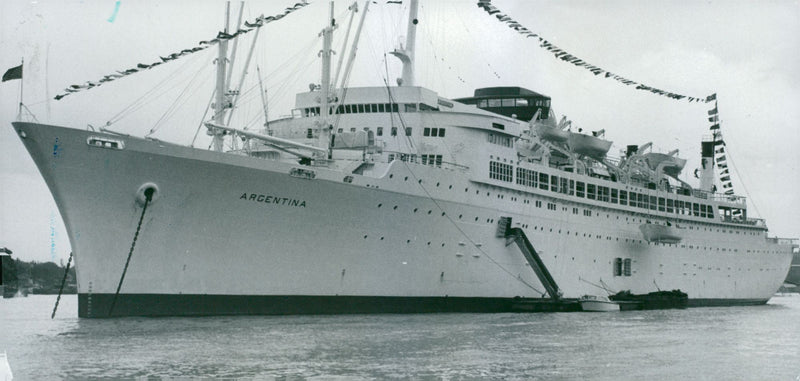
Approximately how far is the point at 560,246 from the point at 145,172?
20100 mm

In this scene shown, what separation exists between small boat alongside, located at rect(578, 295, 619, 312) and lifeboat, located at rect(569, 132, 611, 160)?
23.4ft

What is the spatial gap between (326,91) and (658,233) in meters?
20.9

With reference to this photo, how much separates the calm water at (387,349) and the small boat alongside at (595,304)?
847 cm

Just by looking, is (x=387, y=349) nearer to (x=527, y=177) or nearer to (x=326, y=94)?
(x=326, y=94)

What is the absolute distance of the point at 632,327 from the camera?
28.8m

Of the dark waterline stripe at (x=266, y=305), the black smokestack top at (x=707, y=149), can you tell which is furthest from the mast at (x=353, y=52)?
the black smokestack top at (x=707, y=149)

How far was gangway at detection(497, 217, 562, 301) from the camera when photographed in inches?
1359

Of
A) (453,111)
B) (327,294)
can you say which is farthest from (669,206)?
(327,294)

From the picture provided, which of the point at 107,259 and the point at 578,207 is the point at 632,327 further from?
the point at 107,259

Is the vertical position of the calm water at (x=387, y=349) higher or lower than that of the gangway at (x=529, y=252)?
lower

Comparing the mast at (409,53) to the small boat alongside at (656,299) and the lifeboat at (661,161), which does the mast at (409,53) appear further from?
the lifeboat at (661,161)

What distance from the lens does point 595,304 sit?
124 ft

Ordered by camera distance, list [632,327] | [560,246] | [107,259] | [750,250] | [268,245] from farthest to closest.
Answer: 1. [750,250]
2. [560,246]
3. [632,327]
4. [268,245]
5. [107,259]

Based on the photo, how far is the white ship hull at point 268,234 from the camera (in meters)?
23.8
